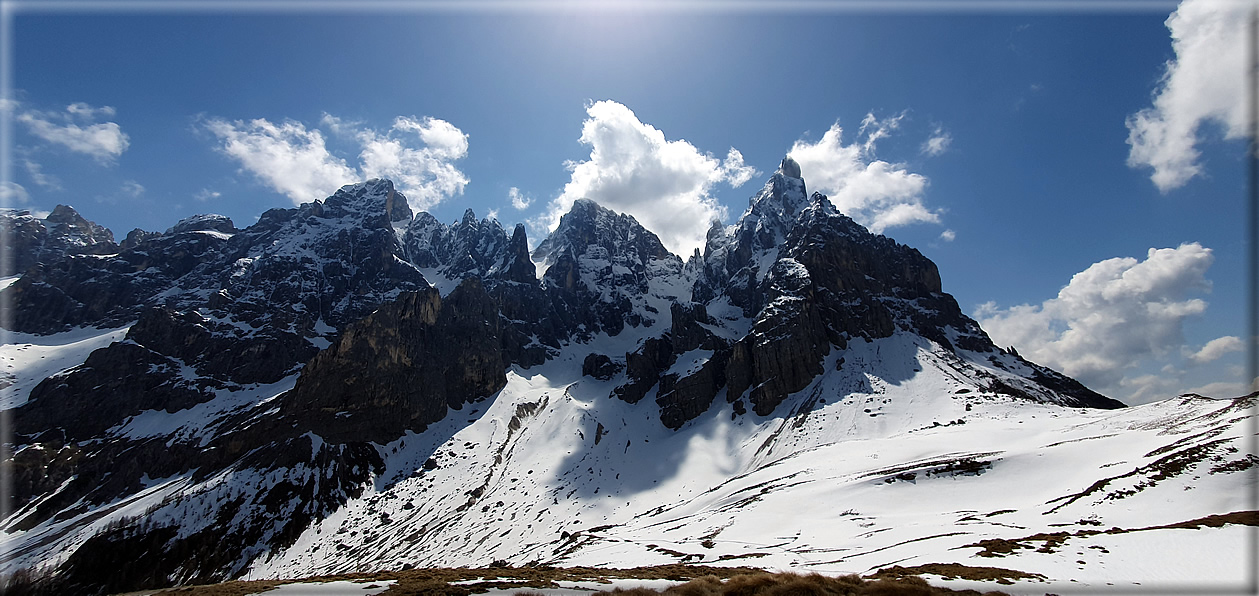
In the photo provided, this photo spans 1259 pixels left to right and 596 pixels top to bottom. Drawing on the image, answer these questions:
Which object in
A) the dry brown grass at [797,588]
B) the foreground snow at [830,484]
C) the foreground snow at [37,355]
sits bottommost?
the foreground snow at [830,484]

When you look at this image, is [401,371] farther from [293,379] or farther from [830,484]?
[830,484]

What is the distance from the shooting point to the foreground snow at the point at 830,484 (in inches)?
1623

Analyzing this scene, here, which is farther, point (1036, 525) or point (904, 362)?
point (904, 362)

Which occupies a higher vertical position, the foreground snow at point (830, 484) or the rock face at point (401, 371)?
the rock face at point (401, 371)

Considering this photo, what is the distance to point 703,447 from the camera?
443 ft

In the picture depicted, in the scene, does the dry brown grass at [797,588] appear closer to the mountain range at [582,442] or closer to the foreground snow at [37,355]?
the mountain range at [582,442]

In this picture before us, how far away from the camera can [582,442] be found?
145 metres

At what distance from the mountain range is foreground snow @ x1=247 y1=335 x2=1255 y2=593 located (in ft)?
1.89

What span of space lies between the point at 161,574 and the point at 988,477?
454 ft

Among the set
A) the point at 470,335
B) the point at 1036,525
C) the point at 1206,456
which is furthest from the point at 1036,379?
the point at 470,335

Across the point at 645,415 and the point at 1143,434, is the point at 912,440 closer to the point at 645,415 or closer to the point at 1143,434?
the point at 1143,434

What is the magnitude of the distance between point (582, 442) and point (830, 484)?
80.1 meters

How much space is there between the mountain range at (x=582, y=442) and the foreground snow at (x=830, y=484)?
0.58 meters

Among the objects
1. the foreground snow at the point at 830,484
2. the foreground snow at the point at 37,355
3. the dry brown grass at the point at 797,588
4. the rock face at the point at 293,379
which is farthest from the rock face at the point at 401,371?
the dry brown grass at the point at 797,588
